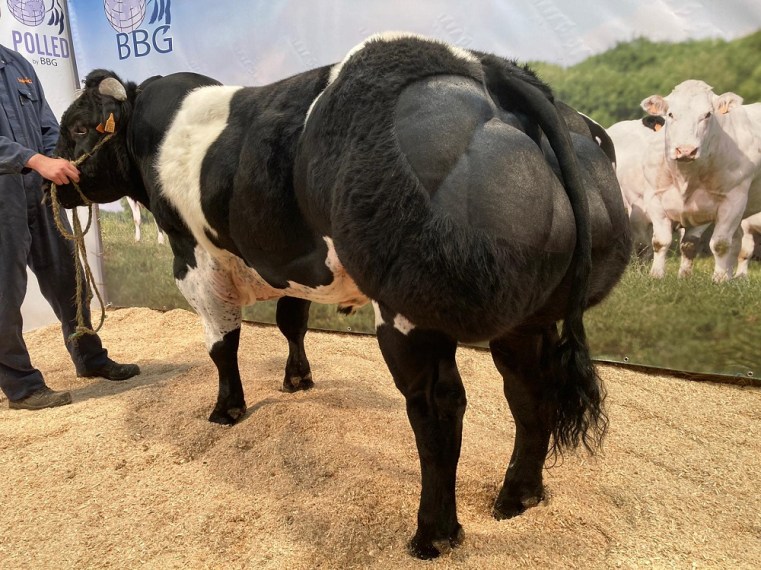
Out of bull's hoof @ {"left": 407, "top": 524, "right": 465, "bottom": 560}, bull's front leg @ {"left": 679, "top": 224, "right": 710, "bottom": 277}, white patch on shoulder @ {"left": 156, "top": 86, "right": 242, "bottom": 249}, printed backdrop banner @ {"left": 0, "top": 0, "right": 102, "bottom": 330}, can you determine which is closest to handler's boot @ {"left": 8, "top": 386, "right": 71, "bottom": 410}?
white patch on shoulder @ {"left": 156, "top": 86, "right": 242, "bottom": 249}

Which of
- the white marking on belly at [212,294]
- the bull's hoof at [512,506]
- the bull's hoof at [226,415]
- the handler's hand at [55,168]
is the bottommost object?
the bull's hoof at [226,415]

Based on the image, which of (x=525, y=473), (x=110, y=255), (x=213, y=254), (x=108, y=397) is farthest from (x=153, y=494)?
(x=110, y=255)

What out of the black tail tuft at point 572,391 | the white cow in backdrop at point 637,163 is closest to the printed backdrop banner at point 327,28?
the white cow in backdrop at point 637,163

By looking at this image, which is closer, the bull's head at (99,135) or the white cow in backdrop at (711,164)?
the bull's head at (99,135)

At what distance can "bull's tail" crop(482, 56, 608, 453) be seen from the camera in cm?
151

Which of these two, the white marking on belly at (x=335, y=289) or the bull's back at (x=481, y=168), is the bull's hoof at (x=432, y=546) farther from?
the bull's back at (x=481, y=168)

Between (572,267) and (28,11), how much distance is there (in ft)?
17.9

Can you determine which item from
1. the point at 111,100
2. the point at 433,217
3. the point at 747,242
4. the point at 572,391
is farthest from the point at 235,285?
the point at 747,242

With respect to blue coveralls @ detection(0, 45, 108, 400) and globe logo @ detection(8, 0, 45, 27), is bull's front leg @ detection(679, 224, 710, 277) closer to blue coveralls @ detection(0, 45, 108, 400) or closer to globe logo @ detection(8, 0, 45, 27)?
blue coveralls @ detection(0, 45, 108, 400)

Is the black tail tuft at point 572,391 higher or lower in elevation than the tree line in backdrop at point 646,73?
lower

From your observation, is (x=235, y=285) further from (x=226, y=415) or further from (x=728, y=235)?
(x=728, y=235)

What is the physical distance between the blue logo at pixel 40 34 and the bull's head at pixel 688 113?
5065mm

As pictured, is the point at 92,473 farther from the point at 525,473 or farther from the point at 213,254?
the point at 525,473

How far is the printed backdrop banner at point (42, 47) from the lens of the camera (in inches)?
187
